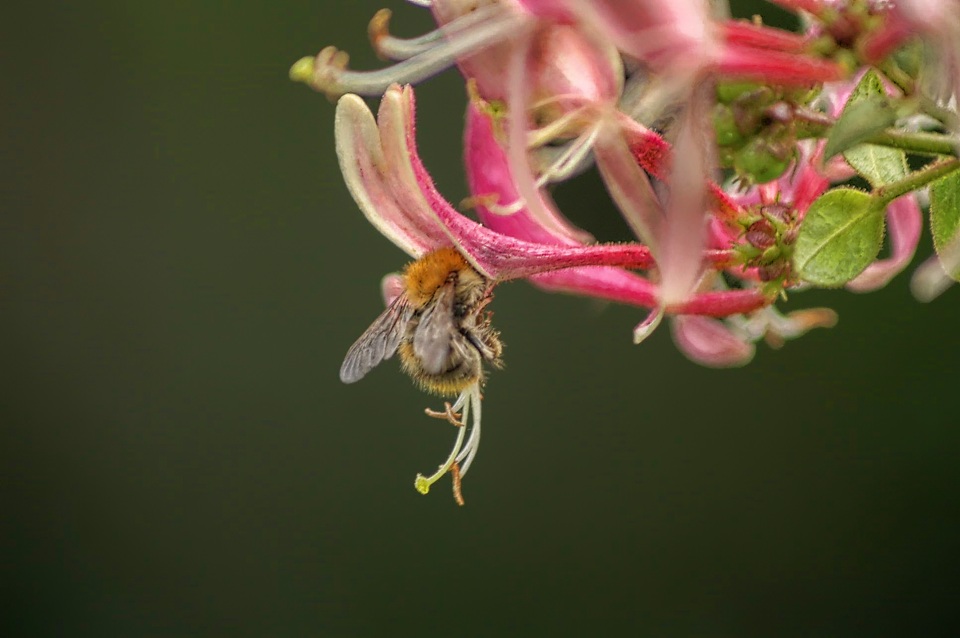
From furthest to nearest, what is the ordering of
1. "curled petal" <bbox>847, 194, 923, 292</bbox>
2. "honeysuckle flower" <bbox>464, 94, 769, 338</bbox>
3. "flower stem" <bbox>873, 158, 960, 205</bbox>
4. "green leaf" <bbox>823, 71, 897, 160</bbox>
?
"curled petal" <bbox>847, 194, 923, 292</bbox>, "honeysuckle flower" <bbox>464, 94, 769, 338</bbox>, "flower stem" <bbox>873, 158, 960, 205</bbox>, "green leaf" <bbox>823, 71, 897, 160</bbox>

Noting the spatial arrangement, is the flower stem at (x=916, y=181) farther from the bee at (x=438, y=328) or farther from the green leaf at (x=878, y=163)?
the bee at (x=438, y=328)

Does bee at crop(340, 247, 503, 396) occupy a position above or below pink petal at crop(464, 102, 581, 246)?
below

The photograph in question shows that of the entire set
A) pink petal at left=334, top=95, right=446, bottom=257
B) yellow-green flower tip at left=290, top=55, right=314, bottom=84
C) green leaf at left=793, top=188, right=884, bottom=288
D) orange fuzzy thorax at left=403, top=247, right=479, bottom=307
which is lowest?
green leaf at left=793, top=188, right=884, bottom=288

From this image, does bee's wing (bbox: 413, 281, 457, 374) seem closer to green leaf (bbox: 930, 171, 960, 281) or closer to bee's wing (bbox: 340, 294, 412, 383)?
bee's wing (bbox: 340, 294, 412, 383)

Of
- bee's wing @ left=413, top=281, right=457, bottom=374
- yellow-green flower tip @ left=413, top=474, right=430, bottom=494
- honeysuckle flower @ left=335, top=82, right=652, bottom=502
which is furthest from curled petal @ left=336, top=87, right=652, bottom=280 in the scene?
yellow-green flower tip @ left=413, top=474, right=430, bottom=494

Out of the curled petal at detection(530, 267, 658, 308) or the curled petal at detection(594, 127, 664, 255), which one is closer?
the curled petal at detection(594, 127, 664, 255)

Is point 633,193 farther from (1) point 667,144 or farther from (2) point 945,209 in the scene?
(2) point 945,209

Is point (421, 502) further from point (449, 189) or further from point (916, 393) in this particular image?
point (916, 393)
